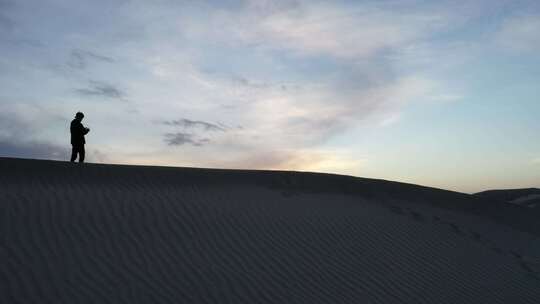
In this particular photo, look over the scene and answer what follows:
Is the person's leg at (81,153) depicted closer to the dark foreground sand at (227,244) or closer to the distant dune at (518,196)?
the dark foreground sand at (227,244)

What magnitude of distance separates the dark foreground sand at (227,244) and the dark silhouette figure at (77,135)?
Answer: 97 cm

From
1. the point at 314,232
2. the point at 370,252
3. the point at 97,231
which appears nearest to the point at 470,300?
the point at 370,252

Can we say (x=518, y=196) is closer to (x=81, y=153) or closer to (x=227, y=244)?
(x=81, y=153)

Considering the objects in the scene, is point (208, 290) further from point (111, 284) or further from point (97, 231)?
point (97, 231)

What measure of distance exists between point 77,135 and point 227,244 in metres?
5.54

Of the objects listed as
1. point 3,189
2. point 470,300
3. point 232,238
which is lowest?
point 470,300

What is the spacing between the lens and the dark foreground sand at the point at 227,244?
6.41 m

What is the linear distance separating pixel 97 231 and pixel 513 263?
25.3 ft

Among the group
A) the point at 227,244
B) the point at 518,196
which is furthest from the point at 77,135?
the point at 518,196

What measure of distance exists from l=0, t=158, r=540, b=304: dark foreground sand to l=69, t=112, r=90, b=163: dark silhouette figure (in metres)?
0.97

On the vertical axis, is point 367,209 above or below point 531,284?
above

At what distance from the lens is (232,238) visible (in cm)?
830

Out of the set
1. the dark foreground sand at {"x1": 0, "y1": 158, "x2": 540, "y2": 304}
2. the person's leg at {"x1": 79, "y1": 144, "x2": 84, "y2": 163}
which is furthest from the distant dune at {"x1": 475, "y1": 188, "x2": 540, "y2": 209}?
the person's leg at {"x1": 79, "y1": 144, "x2": 84, "y2": 163}

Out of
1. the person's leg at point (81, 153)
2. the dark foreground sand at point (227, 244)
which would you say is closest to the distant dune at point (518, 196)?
the dark foreground sand at point (227, 244)
